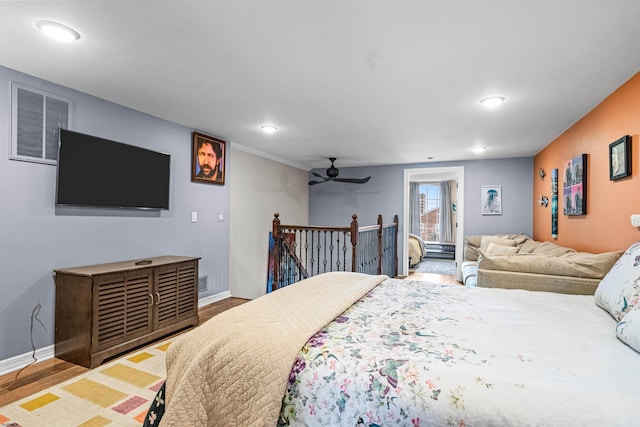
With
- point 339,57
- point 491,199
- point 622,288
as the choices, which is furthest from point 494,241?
point 339,57

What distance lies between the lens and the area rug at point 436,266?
6996mm

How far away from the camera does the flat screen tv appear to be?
2.70m

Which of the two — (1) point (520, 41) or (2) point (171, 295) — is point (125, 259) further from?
(1) point (520, 41)

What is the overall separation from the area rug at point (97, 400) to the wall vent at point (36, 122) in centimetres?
172

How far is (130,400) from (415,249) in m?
6.37

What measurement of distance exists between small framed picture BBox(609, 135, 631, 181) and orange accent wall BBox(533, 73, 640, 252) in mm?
31

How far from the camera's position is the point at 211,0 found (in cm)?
161

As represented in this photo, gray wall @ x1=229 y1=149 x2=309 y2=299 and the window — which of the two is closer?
gray wall @ x1=229 y1=149 x2=309 y2=299

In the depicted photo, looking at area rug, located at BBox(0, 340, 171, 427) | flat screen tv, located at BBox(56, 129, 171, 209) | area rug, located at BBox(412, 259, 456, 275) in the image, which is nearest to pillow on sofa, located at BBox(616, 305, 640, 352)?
area rug, located at BBox(0, 340, 171, 427)

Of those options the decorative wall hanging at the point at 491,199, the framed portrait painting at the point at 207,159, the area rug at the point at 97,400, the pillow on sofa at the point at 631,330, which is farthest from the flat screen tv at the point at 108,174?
the decorative wall hanging at the point at 491,199

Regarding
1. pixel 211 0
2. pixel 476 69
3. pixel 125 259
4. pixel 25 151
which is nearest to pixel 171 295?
pixel 125 259

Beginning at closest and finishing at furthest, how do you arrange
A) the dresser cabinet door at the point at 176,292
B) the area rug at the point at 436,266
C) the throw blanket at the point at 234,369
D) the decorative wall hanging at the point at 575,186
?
the throw blanket at the point at 234,369 < the dresser cabinet door at the point at 176,292 < the decorative wall hanging at the point at 575,186 < the area rug at the point at 436,266

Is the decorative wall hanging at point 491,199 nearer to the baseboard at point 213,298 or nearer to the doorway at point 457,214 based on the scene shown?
the doorway at point 457,214

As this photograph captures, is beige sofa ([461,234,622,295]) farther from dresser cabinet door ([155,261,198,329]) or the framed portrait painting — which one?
the framed portrait painting
